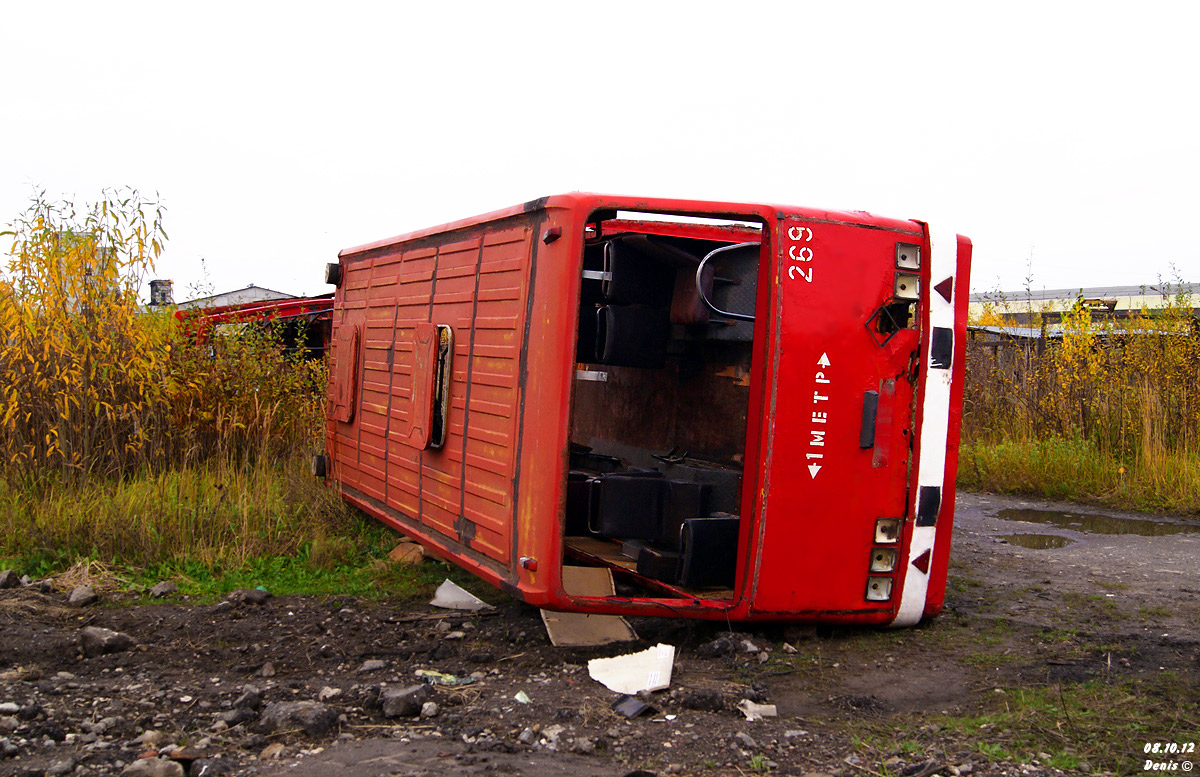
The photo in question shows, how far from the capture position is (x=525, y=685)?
13.1ft

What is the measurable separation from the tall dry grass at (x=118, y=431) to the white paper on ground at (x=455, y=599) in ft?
4.48

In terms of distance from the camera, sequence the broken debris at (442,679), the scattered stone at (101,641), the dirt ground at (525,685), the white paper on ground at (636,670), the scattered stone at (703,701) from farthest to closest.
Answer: the scattered stone at (101,641) < the broken debris at (442,679) < the white paper on ground at (636,670) < the scattered stone at (703,701) < the dirt ground at (525,685)

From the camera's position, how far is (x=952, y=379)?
4.62 m

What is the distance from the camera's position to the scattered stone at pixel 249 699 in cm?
365

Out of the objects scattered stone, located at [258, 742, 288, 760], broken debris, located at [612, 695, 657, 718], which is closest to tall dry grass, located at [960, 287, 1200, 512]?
broken debris, located at [612, 695, 657, 718]

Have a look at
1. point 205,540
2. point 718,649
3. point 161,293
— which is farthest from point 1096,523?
point 161,293

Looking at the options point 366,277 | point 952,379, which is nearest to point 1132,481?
point 952,379

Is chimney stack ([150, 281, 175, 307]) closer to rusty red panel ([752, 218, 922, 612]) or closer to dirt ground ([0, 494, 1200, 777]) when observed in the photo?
dirt ground ([0, 494, 1200, 777])

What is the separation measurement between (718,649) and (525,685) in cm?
95

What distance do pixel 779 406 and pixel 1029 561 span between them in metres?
3.19

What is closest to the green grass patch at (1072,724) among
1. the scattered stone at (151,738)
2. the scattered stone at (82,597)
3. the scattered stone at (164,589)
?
the scattered stone at (151,738)

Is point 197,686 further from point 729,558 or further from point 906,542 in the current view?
point 906,542

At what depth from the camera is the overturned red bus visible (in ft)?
14.4

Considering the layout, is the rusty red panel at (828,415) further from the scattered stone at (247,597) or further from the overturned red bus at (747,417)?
the scattered stone at (247,597)
